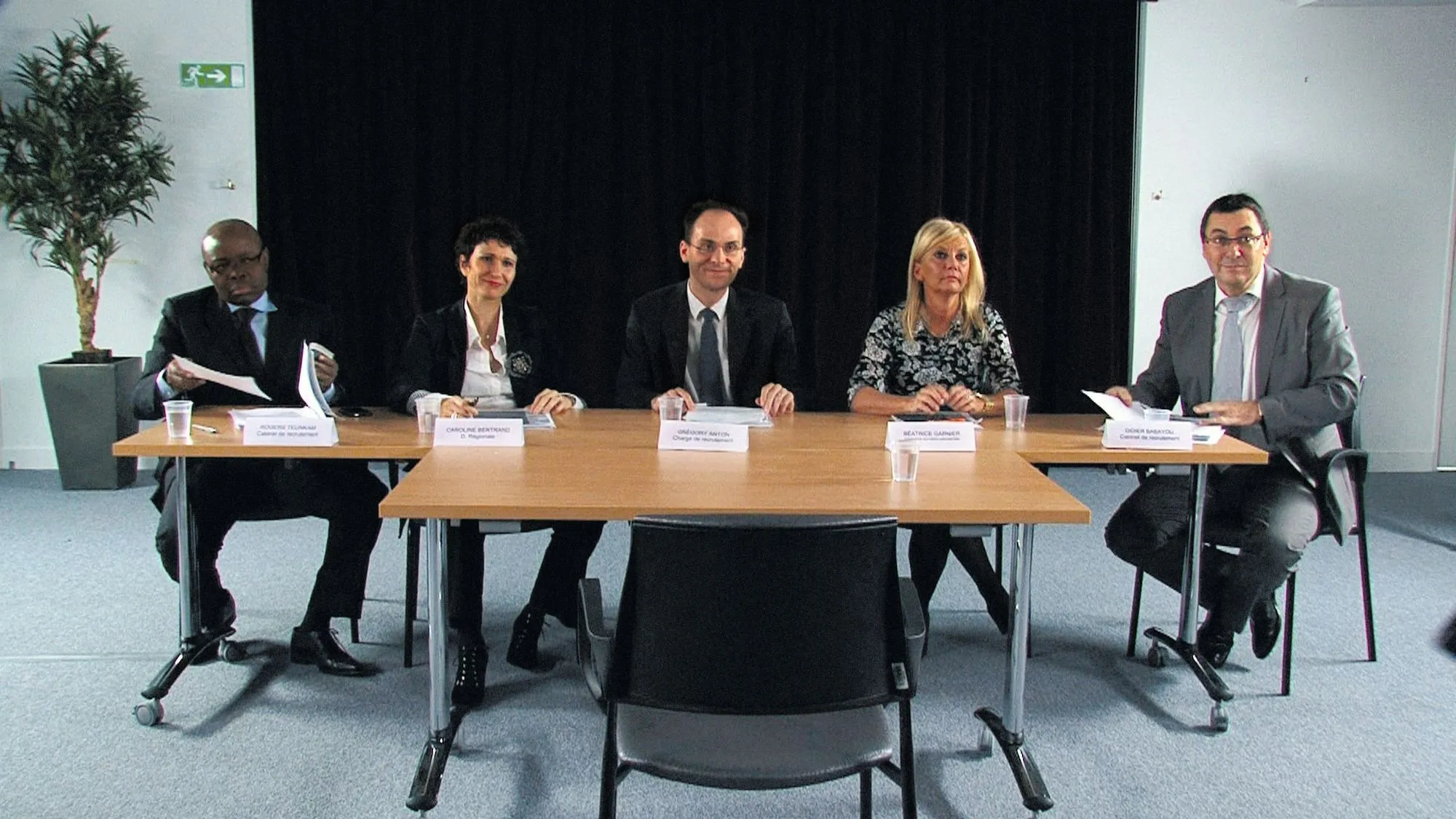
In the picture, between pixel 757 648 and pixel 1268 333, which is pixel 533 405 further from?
pixel 1268 333

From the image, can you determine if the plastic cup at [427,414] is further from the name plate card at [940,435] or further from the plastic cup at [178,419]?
the name plate card at [940,435]

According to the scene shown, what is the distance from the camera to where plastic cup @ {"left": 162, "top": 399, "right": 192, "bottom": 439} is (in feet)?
8.87

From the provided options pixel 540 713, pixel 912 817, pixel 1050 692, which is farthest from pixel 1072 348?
pixel 912 817

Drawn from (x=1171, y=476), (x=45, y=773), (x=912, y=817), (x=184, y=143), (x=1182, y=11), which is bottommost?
(x=45, y=773)

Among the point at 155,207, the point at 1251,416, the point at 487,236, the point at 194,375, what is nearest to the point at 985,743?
the point at 1251,416

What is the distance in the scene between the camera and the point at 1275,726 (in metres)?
2.73

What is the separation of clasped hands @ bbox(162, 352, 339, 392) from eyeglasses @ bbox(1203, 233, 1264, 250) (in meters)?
2.47

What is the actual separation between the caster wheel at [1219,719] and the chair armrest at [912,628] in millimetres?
1255

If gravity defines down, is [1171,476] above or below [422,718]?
above

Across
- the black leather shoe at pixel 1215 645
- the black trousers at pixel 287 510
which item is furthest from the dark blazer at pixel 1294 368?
the black trousers at pixel 287 510

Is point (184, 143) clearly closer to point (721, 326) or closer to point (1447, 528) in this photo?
point (721, 326)

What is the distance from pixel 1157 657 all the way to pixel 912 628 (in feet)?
5.55

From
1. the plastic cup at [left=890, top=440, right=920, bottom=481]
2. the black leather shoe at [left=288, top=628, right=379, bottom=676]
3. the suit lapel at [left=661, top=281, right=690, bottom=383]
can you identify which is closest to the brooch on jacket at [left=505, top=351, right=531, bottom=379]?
the suit lapel at [left=661, top=281, right=690, bottom=383]

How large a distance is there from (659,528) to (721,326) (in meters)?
2.10
